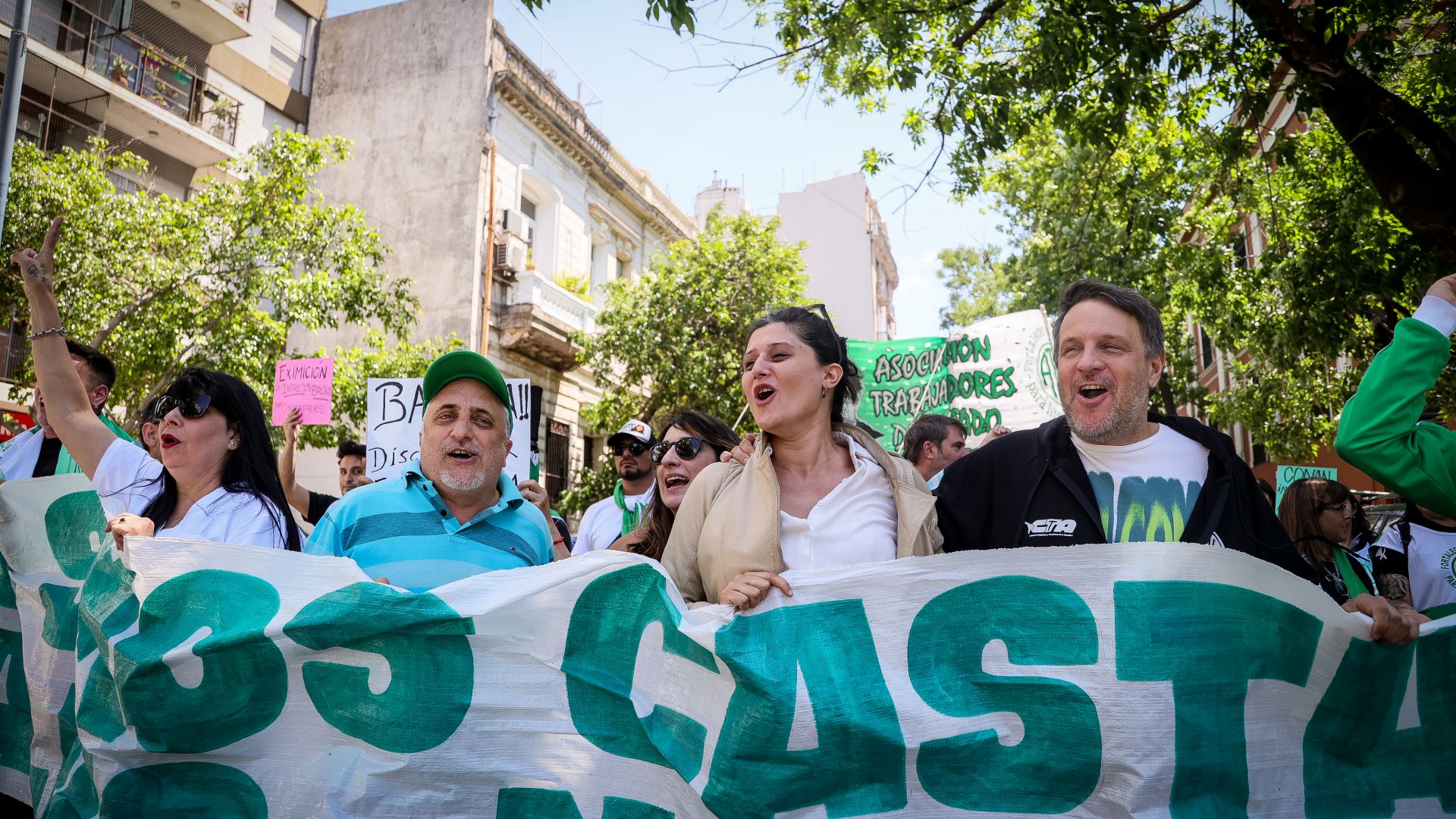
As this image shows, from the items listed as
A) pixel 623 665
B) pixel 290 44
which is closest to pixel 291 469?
pixel 623 665

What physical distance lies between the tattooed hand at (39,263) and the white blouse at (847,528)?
266 centimetres

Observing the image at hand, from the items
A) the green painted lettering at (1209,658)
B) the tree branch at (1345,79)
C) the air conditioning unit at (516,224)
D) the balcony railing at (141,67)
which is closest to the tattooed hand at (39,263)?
the green painted lettering at (1209,658)

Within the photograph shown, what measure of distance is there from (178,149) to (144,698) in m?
18.1

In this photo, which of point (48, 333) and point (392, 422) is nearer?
point (48, 333)

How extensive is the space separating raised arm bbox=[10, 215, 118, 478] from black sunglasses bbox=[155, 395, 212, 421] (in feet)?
1.04

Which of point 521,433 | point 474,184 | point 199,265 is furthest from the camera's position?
point 474,184

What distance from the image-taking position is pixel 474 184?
19266mm

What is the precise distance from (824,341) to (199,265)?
12514 mm

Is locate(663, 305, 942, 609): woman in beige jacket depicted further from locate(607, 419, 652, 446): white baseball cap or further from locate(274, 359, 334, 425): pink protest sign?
locate(274, 359, 334, 425): pink protest sign

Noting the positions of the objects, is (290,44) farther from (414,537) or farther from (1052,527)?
(1052,527)

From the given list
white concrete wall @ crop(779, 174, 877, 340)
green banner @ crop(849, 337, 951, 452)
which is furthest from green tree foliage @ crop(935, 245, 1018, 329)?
green banner @ crop(849, 337, 951, 452)

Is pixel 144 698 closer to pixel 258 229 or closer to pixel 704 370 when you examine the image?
pixel 258 229

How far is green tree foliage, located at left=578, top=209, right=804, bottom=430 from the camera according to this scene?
17391 millimetres

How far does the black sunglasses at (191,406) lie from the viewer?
313cm
